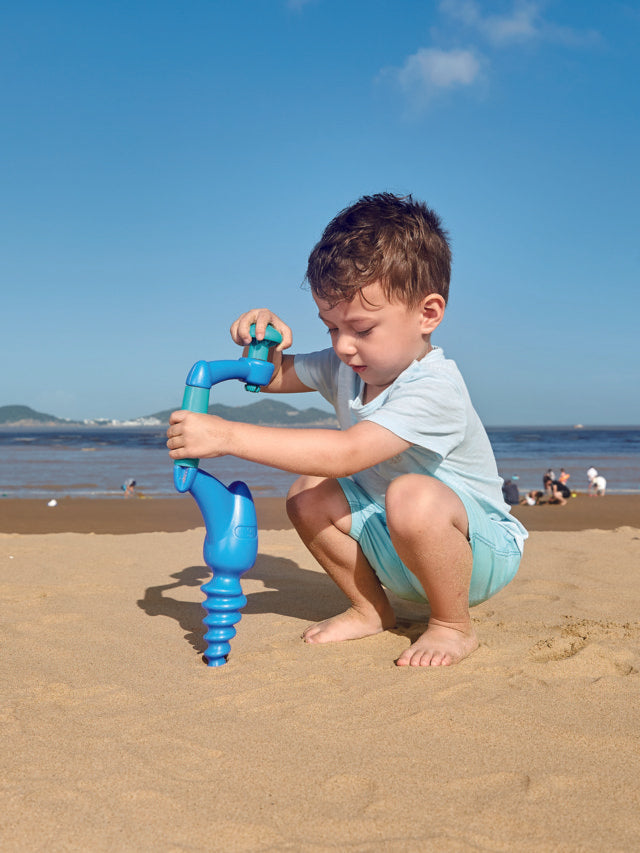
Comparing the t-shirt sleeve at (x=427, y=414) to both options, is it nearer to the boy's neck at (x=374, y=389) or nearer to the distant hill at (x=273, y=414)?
the boy's neck at (x=374, y=389)

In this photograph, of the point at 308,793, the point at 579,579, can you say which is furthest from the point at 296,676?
the point at 579,579

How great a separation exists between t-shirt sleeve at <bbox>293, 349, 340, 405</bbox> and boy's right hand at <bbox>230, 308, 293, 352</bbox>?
8.9 inches

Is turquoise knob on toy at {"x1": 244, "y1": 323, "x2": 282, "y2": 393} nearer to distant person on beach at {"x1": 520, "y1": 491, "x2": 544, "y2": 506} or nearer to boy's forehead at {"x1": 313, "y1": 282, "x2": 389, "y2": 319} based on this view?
boy's forehead at {"x1": 313, "y1": 282, "x2": 389, "y2": 319}

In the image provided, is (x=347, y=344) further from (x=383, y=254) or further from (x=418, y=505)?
(x=418, y=505)

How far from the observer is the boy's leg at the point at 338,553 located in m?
2.37

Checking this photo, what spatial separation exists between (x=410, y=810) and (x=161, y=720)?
67 centimetres

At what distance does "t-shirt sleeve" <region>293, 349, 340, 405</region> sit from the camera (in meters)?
2.59

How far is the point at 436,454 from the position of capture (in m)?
2.21

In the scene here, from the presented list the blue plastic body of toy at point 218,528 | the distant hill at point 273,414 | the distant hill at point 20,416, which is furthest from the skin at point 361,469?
the distant hill at point 20,416

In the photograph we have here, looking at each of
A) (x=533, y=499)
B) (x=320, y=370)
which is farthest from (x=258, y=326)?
(x=533, y=499)

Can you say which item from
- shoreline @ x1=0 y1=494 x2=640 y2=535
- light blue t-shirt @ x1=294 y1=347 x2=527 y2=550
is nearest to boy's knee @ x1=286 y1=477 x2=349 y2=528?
light blue t-shirt @ x1=294 y1=347 x2=527 y2=550

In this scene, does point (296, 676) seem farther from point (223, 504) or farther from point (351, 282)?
point (351, 282)

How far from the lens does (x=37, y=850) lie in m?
1.11

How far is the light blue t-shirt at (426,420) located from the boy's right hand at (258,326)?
244 mm
